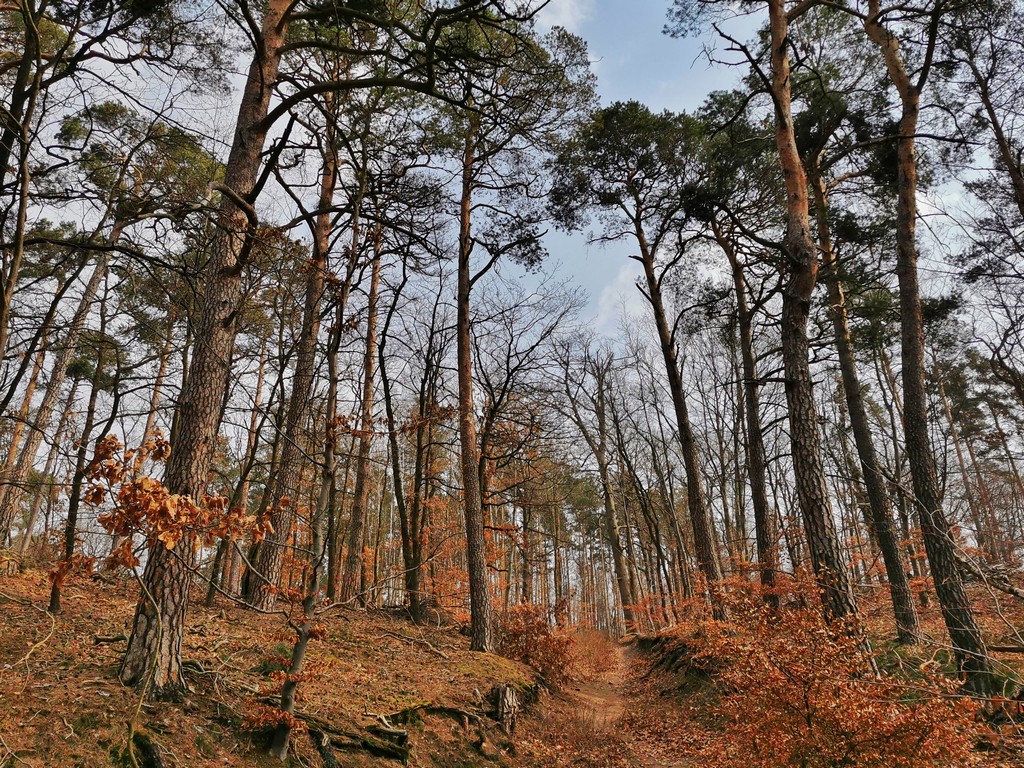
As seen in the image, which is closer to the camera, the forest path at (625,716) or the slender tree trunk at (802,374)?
the slender tree trunk at (802,374)

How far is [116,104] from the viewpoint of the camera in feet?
26.2

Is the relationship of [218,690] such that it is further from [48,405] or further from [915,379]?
[48,405]

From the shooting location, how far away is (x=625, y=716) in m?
9.06

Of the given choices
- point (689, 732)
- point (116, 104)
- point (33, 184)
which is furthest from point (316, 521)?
point (116, 104)

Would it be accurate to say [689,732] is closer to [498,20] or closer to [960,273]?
[498,20]

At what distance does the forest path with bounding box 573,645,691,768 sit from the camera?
Answer: 6676 millimetres

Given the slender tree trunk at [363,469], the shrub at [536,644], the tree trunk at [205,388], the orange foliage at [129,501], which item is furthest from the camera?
the slender tree trunk at [363,469]

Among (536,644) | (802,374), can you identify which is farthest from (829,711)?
(536,644)

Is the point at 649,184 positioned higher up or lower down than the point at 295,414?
higher up

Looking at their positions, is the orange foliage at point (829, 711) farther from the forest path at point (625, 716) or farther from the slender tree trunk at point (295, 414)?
the slender tree trunk at point (295, 414)

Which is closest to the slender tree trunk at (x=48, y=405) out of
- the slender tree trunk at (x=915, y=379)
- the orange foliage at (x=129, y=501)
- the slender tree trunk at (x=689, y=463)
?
the orange foliage at (x=129, y=501)

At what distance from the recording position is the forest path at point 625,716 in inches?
263

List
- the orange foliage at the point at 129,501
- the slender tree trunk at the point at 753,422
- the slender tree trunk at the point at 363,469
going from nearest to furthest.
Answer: the orange foliage at the point at 129,501, the slender tree trunk at the point at 753,422, the slender tree trunk at the point at 363,469

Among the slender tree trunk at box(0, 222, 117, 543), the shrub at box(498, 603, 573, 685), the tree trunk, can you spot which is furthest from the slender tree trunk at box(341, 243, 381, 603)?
the tree trunk
